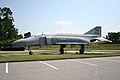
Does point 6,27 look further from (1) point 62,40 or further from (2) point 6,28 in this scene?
(1) point 62,40

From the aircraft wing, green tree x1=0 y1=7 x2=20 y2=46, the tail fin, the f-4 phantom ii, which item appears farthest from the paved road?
green tree x1=0 y1=7 x2=20 y2=46

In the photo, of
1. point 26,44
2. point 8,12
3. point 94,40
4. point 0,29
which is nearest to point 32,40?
point 26,44

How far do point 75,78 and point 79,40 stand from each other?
2605cm

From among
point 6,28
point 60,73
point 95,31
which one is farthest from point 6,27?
point 60,73

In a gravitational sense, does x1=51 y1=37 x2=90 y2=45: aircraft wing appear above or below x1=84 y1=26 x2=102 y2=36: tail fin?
below

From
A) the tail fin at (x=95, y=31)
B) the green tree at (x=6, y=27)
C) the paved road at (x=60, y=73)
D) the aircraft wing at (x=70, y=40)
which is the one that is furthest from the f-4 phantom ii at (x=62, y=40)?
the green tree at (x=6, y=27)

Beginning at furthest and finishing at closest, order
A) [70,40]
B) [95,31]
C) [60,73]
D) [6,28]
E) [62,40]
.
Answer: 1. [6,28]
2. [95,31]
3. [70,40]
4. [62,40]
5. [60,73]

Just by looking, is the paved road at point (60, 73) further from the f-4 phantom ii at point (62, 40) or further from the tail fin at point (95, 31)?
the tail fin at point (95, 31)

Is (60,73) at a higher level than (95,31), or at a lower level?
lower

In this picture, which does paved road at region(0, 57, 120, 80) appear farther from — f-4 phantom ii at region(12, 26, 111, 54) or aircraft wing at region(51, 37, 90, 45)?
aircraft wing at region(51, 37, 90, 45)

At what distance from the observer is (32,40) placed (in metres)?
31.4

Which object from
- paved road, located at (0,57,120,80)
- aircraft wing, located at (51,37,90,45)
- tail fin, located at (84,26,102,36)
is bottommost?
paved road, located at (0,57,120,80)

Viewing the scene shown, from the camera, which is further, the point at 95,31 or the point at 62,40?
the point at 95,31

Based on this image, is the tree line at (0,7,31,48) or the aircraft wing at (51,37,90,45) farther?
the tree line at (0,7,31,48)
